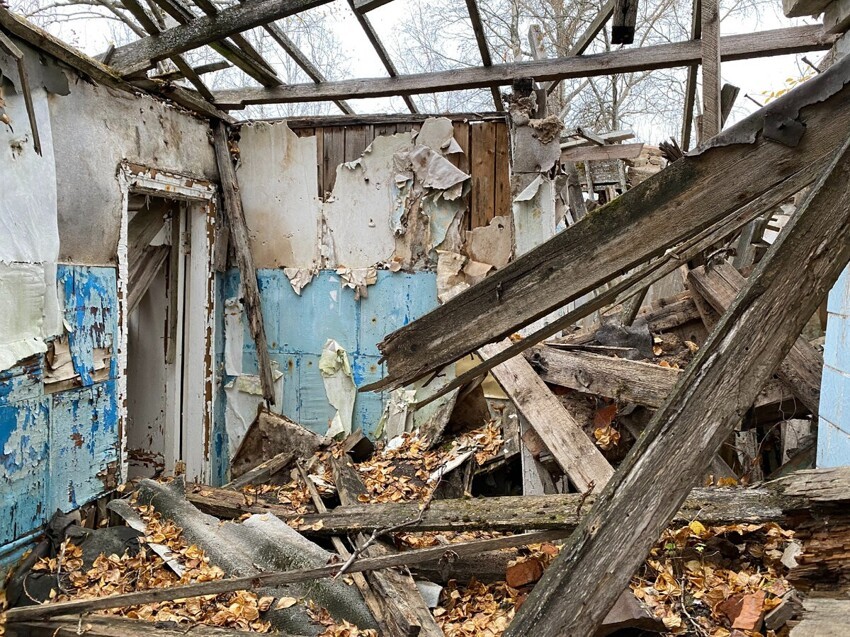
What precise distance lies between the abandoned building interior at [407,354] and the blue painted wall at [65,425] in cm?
2

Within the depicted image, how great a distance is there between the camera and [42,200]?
13.2 feet

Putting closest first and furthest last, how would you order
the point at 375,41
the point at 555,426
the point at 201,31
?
the point at 555,426 → the point at 201,31 → the point at 375,41

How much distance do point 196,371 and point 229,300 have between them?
0.76 meters

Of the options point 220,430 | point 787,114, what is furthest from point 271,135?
point 787,114

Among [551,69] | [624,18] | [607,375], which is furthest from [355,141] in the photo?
[607,375]

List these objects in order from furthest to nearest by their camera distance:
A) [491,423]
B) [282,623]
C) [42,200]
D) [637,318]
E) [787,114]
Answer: [491,423] < [637,318] < [42,200] < [282,623] < [787,114]

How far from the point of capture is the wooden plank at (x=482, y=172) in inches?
222

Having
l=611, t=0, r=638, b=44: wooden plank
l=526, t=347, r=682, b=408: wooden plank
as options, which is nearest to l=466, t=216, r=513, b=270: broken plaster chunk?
l=526, t=347, r=682, b=408: wooden plank

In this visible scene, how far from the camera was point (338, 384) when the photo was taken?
6.02m

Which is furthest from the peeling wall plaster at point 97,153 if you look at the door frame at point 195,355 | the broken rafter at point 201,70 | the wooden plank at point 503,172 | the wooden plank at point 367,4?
the wooden plank at point 503,172

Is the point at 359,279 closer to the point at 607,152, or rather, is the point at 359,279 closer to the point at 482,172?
the point at 482,172

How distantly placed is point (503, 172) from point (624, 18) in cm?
165

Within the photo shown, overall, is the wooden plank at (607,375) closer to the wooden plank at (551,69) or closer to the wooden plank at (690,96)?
the wooden plank at (690,96)

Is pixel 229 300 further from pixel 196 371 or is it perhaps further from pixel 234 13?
pixel 234 13
